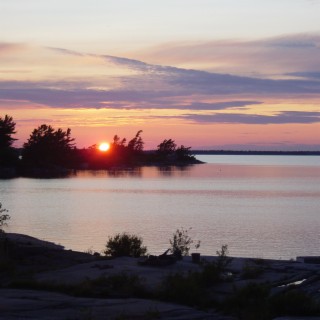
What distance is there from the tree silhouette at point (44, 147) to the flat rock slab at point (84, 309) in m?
121

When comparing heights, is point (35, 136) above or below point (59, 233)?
above

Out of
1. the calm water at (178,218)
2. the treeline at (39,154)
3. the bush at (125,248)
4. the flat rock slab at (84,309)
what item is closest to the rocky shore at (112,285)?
the flat rock slab at (84,309)

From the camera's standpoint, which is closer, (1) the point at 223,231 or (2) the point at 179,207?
(1) the point at 223,231

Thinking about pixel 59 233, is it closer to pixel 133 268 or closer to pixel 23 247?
pixel 23 247

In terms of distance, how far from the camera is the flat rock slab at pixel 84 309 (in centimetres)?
1073

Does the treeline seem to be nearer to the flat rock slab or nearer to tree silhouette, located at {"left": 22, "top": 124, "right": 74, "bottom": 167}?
tree silhouette, located at {"left": 22, "top": 124, "right": 74, "bottom": 167}

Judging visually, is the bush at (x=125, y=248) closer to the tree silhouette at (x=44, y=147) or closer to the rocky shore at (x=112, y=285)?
the rocky shore at (x=112, y=285)

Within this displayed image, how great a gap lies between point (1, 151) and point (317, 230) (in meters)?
83.1

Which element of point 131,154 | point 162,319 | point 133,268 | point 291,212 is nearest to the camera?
point 162,319

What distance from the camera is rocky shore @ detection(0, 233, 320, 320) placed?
1110 centimetres

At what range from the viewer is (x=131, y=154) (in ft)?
645

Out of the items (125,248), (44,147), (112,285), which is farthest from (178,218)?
(44,147)

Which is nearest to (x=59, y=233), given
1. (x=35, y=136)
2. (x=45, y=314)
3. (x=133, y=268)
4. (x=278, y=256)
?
(x=278, y=256)

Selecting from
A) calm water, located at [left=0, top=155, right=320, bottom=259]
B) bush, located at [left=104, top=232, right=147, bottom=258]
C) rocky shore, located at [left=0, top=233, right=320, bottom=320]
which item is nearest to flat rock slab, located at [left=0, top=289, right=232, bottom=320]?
rocky shore, located at [left=0, top=233, right=320, bottom=320]
